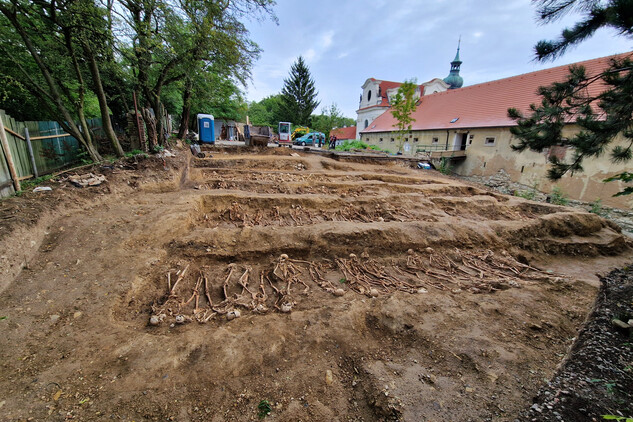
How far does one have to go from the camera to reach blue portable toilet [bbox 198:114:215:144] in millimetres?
14719

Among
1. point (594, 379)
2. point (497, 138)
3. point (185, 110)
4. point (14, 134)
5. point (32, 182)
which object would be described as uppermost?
point (185, 110)

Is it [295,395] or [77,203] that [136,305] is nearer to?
[295,395]

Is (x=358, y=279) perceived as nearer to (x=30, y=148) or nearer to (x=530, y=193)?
(x=30, y=148)

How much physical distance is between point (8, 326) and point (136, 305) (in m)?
1.08

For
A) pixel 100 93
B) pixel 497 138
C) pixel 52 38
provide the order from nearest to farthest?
pixel 52 38 < pixel 100 93 < pixel 497 138

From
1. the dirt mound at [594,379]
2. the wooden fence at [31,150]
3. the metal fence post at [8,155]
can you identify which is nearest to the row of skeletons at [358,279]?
the dirt mound at [594,379]

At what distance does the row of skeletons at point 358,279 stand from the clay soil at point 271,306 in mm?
33

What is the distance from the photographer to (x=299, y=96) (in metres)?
36.9

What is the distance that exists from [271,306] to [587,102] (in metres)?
5.87

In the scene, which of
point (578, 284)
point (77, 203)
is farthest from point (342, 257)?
point (77, 203)

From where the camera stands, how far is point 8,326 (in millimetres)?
2641

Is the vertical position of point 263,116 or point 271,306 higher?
point 263,116

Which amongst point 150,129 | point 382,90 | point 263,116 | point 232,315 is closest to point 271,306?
point 232,315

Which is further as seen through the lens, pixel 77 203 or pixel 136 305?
pixel 77 203
